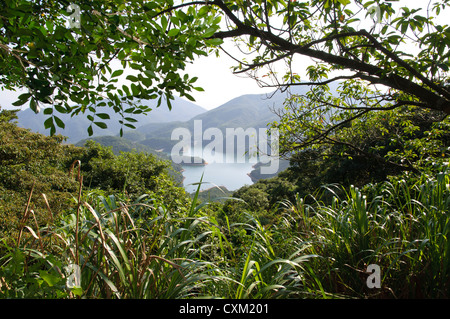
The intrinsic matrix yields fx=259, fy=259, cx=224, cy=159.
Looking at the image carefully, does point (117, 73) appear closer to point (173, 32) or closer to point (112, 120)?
point (173, 32)

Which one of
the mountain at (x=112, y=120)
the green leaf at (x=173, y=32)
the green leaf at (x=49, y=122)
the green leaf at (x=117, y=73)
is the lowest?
the green leaf at (x=49, y=122)

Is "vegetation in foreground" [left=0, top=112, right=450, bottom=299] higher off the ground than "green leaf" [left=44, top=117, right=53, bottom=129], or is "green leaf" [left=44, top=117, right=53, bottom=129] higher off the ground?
"green leaf" [left=44, top=117, right=53, bottom=129]

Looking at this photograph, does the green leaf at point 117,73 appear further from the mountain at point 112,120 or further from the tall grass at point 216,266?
the mountain at point 112,120

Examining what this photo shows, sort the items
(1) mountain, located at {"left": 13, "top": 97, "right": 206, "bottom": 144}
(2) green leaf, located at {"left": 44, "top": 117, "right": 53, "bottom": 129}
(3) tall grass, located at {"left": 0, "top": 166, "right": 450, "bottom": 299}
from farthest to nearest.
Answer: (1) mountain, located at {"left": 13, "top": 97, "right": 206, "bottom": 144}, (2) green leaf, located at {"left": 44, "top": 117, "right": 53, "bottom": 129}, (3) tall grass, located at {"left": 0, "top": 166, "right": 450, "bottom": 299}

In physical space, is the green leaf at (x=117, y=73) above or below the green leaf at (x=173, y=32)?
below

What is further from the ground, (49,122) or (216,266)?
(49,122)

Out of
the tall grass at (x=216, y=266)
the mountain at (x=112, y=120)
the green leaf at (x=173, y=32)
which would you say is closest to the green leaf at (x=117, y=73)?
the green leaf at (x=173, y=32)

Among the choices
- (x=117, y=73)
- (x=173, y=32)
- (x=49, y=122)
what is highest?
(x=173, y=32)

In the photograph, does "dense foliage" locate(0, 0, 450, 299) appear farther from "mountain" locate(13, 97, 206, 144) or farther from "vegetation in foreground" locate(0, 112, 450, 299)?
"mountain" locate(13, 97, 206, 144)

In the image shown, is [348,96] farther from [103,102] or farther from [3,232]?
[3,232]

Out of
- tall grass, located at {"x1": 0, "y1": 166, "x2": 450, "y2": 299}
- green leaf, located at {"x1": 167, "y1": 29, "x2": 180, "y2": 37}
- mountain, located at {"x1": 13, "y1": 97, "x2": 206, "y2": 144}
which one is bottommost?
tall grass, located at {"x1": 0, "y1": 166, "x2": 450, "y2": 299}

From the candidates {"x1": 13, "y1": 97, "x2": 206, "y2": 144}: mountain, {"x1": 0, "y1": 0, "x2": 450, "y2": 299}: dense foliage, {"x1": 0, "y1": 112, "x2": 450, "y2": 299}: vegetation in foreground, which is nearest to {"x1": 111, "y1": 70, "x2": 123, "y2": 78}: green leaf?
{"x1": 0, "y1": 0, "x2": 450, "y2": 299}: dense foliage

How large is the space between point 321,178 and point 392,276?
34.6 ft

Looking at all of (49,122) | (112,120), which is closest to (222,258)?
(49,122)
